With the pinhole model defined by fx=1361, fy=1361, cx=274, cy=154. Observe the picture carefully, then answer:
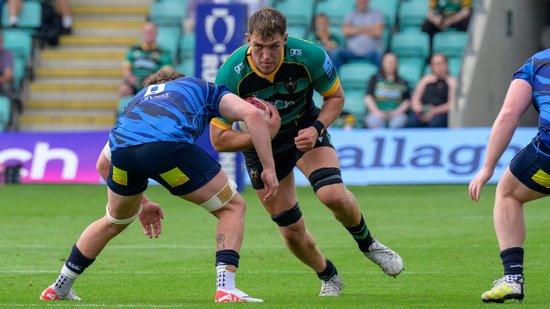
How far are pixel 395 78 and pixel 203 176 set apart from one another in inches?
577

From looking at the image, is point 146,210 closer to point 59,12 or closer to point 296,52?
point 296,52

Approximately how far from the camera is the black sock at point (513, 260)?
8.80 metres

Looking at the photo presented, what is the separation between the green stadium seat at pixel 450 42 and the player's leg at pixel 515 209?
53.7 feet

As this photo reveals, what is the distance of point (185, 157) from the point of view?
8.88 metres

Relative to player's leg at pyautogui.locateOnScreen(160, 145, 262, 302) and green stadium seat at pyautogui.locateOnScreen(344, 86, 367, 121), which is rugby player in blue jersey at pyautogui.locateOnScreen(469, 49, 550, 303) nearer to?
player's leg at pyautogui.locateOnScreen(160, 145, 262, 302)

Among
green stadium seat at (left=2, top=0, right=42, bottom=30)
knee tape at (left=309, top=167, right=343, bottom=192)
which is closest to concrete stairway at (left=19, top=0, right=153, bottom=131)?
green stadium seat at (left=2, top=0, right=42, bottom=30)

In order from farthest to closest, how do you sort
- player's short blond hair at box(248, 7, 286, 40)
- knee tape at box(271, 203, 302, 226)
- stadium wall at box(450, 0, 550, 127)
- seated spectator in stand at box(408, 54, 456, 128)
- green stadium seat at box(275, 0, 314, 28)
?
green stadium seat at box(275, 0, 314, 28), stadium wall at box(450, 0, 550, 127), seated spectator in stand at box(408, 54, 456, 128), knee tape at box(271, 203, 302, 226), player's short blond hair at box(248, 7, 286, 40)

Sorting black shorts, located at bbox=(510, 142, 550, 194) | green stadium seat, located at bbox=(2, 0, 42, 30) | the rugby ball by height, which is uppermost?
black shorts, located at bbox=(510, 142, 550, 194)

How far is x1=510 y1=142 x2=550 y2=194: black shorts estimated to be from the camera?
8727 millimetres

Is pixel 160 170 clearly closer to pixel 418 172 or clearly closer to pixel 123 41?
pixel 418 172

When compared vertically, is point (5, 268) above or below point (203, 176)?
below

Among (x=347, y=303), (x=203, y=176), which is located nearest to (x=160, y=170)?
(x=203, y=176)

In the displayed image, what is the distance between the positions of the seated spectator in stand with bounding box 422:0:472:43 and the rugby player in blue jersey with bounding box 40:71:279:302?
16324 millimetres

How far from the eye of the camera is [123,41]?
91.7 feet
